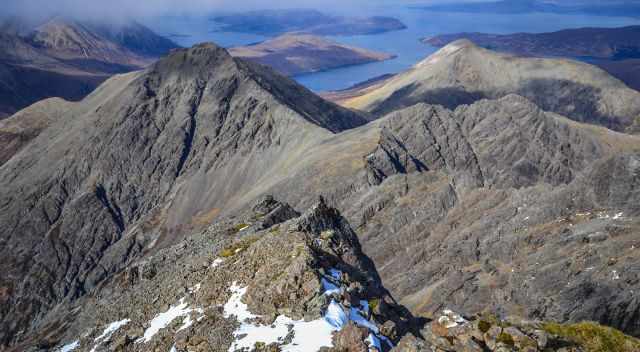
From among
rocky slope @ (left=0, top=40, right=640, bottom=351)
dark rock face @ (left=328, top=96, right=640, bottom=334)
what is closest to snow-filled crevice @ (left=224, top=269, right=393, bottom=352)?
rocky slope @ (left=0, top=40, right=640, bottom=351)

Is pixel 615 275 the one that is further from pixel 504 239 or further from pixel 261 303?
pixel 261 303

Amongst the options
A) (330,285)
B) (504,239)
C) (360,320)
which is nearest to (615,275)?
(504,239)

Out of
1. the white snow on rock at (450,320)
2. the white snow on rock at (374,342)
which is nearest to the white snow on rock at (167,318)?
the white snow on rock at (374,342)

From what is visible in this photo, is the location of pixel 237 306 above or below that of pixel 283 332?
below

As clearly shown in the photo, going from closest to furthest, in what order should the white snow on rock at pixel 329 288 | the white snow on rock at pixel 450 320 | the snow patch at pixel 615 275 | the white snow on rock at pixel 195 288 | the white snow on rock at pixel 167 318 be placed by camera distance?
1. the white snow on rock at pixel 450 320
2. the white snow on rock at pixel 329 288
3. the white snow on rock at pixel 167 318
4. the white snow on rock at pixel 195 288
5. the snow patch at pixel 615 275

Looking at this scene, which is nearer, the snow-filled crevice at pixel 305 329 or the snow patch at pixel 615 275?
the snow-filled crevice at pixel 305 329

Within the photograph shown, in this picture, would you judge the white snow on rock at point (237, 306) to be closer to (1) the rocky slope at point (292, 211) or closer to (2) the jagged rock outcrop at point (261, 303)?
(2) the jagged rock outcrop at point (261, 303)

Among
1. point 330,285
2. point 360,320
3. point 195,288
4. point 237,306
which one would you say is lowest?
point 195,288
